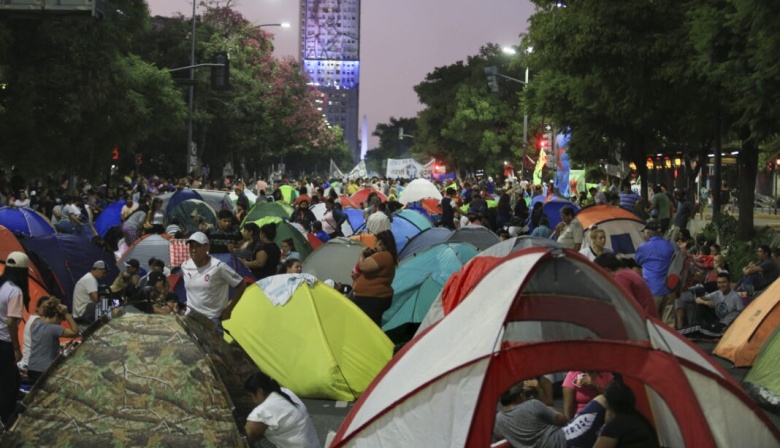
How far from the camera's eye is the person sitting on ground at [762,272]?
16797 millimetres

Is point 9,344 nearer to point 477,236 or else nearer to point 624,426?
point 624,426

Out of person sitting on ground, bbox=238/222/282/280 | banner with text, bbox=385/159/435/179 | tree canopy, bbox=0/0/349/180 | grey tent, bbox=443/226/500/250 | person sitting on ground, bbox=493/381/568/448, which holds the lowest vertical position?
banner with text, bbox=385/159/435/179

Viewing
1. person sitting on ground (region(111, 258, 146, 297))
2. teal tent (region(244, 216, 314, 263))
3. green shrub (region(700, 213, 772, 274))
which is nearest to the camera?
person sitting on ground (region(111, 258, 146, 297))

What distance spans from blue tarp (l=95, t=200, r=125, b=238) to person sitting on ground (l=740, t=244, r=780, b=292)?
13.7 meters

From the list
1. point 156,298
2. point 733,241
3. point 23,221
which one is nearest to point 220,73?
point 23,221

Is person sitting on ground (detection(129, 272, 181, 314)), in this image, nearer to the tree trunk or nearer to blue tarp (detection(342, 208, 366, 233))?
blue tarp (detection(342, 208, 366, 233))

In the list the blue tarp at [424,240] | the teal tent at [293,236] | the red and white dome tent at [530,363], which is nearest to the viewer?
the red and white dome tent at [530,363]

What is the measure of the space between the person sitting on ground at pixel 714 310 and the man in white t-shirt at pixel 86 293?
7.45 metres

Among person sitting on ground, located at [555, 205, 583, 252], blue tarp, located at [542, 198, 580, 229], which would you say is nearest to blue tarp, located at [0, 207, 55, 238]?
person sitting on ground, located at [555, 205, 583, 252]

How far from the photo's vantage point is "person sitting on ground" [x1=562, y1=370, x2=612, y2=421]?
9.59 metres

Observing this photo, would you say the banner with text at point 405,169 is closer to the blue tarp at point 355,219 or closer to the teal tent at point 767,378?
the blue tarp at point 355,219

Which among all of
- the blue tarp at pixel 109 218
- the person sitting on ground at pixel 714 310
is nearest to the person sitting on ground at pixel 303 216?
the blue tarp at pixel 109 218

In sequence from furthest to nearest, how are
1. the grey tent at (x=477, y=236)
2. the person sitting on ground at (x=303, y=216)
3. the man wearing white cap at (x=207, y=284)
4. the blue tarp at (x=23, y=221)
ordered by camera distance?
the person sitting on ground at (x=303, y=216) < the blue tarp at (x=23, y=221) < the grey tent at (x=477, y=236) < the man wearing white cap at (x=207, y=284)

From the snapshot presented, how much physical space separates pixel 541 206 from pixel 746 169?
5.12 meters
